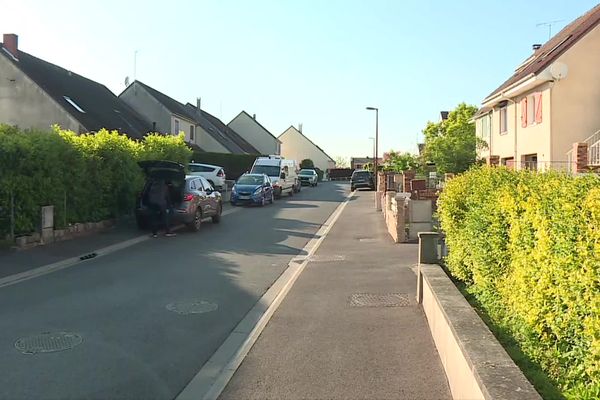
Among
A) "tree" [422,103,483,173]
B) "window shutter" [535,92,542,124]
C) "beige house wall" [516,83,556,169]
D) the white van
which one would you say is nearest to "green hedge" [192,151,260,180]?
the white van

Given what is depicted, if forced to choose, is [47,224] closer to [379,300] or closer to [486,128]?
[379,300]

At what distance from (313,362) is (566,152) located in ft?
66.3

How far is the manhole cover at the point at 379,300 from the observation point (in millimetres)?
8398

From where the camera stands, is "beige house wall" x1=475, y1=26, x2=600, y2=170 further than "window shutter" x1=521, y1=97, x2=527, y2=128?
No

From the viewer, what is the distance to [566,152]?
23.2 metres

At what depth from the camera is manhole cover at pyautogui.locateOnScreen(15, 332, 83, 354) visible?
20.4ft

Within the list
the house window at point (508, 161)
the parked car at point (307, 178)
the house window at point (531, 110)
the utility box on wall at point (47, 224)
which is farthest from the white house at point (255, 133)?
the utility box on wall at point (47, 224)

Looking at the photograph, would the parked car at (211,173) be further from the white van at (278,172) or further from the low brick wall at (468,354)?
the low brick wall at (468,354)

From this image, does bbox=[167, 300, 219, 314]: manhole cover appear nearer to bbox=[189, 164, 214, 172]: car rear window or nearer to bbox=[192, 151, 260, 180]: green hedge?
bbox=[189, 164, 214, 172]: car rear window

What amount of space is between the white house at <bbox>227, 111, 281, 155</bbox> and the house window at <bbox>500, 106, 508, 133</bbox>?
1948 inches

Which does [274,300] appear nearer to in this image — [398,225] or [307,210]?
[398,225]

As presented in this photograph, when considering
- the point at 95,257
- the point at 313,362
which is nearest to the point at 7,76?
the point at 95,257

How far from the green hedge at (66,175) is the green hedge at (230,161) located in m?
28.7

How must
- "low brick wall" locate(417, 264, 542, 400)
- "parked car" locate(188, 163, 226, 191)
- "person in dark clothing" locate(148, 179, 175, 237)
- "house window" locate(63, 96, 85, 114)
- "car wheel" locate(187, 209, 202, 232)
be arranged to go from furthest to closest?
"house window" locate(63, 96, 85, 114) < "parked car" locate(188, 163, 226, 191) < "car wheel" locate(187, 209, 202, 232) < "person in dark clothing" locate(148, 179, 175, 237) < "low brick wall" locate(417, 264, 542, 400)
